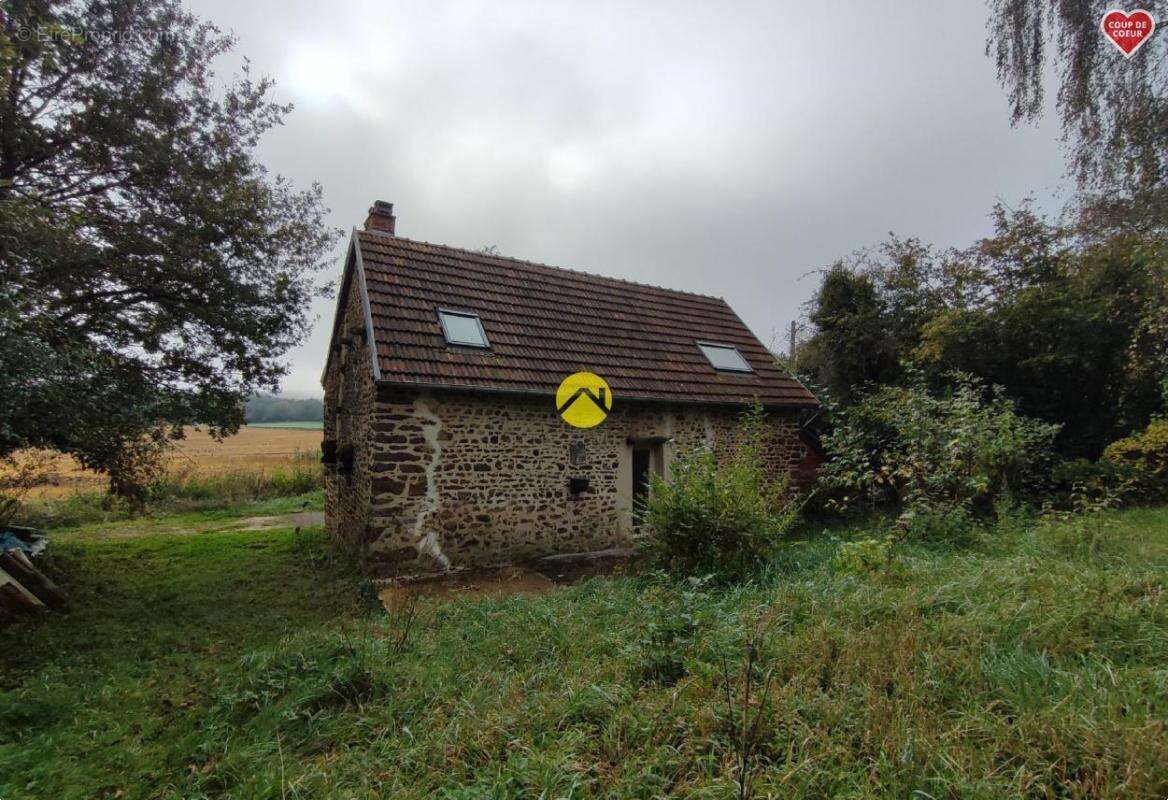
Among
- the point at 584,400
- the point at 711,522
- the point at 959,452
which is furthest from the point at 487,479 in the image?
the point at 959,452

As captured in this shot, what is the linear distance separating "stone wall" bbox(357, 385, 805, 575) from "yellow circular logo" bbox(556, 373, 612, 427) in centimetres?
17

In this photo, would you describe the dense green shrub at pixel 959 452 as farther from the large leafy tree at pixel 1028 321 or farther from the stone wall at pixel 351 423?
the stone wall at pixel 351 423

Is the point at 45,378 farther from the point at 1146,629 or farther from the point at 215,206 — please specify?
the point at 1146,629

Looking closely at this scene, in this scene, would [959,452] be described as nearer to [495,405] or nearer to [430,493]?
[495,405]

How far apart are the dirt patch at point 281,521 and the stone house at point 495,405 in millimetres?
2872

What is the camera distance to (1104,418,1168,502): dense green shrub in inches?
342

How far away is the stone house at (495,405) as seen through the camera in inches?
289

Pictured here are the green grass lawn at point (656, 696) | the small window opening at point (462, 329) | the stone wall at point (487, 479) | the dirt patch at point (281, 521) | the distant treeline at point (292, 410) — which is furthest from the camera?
the distant treeline at point (292, 410)

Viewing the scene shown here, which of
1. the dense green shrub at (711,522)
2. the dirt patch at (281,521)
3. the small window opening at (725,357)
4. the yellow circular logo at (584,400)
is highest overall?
the small window opening at (725,357)

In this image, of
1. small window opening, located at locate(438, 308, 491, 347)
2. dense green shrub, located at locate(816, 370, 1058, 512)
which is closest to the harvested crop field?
small window opening, located at locate(438, 308, 491, 347)

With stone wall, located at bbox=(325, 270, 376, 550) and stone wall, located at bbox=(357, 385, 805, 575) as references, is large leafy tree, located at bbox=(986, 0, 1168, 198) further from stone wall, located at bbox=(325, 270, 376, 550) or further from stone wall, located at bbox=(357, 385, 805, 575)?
stone wall, located at bbox=(325, 270, 376, 550)

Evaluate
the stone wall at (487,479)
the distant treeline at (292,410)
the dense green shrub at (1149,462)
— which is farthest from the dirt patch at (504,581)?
the distant treeline at (292,410)

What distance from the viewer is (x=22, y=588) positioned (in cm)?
576

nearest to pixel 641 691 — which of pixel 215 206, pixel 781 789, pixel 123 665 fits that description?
pixel 781 789
